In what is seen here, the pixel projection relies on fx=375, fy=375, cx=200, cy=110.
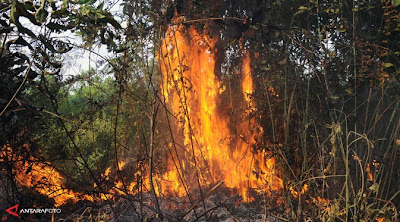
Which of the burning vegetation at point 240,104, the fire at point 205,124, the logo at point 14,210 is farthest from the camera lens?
the fire at point 205,124

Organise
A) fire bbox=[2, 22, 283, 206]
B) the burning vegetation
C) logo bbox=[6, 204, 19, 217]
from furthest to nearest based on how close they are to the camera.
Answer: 1. fire bbox=[2, 22, 283, 206]
2. the burning vegetation
3. logo bbox=[6, 204, 19, 217]

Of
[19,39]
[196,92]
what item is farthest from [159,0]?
[19,39]

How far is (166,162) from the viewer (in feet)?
16.3

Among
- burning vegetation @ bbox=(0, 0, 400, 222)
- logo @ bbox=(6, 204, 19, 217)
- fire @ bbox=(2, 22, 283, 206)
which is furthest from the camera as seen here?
fire @ bbox=(2, 22, 283, 206)

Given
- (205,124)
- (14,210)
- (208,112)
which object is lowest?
(14,210)

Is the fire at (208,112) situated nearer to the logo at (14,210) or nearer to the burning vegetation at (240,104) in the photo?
the burning vegetation at (240,104)

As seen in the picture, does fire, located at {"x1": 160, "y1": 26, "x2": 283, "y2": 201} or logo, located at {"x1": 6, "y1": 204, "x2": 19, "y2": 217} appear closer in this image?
logo, located at {"x1": 6, "y1": 204, "x2": 19, "y2": 217}

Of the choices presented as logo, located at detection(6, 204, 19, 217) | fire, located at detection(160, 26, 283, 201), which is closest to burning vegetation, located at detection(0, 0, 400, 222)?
fire, located at detection(160, 26, 283, 201)

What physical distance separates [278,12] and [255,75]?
2.71ft

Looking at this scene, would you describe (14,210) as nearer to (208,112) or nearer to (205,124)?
(205,124)

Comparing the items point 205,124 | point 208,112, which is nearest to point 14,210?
point 205,124

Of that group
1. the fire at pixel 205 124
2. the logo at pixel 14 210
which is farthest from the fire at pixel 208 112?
the logo at pixel 14 210

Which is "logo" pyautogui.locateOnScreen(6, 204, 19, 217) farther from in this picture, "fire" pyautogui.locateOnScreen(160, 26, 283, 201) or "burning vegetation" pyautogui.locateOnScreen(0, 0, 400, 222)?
"fire" pyautogui.locateOnScreen(160, 26, 283, 201)

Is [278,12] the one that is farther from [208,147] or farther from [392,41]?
[208,147]
